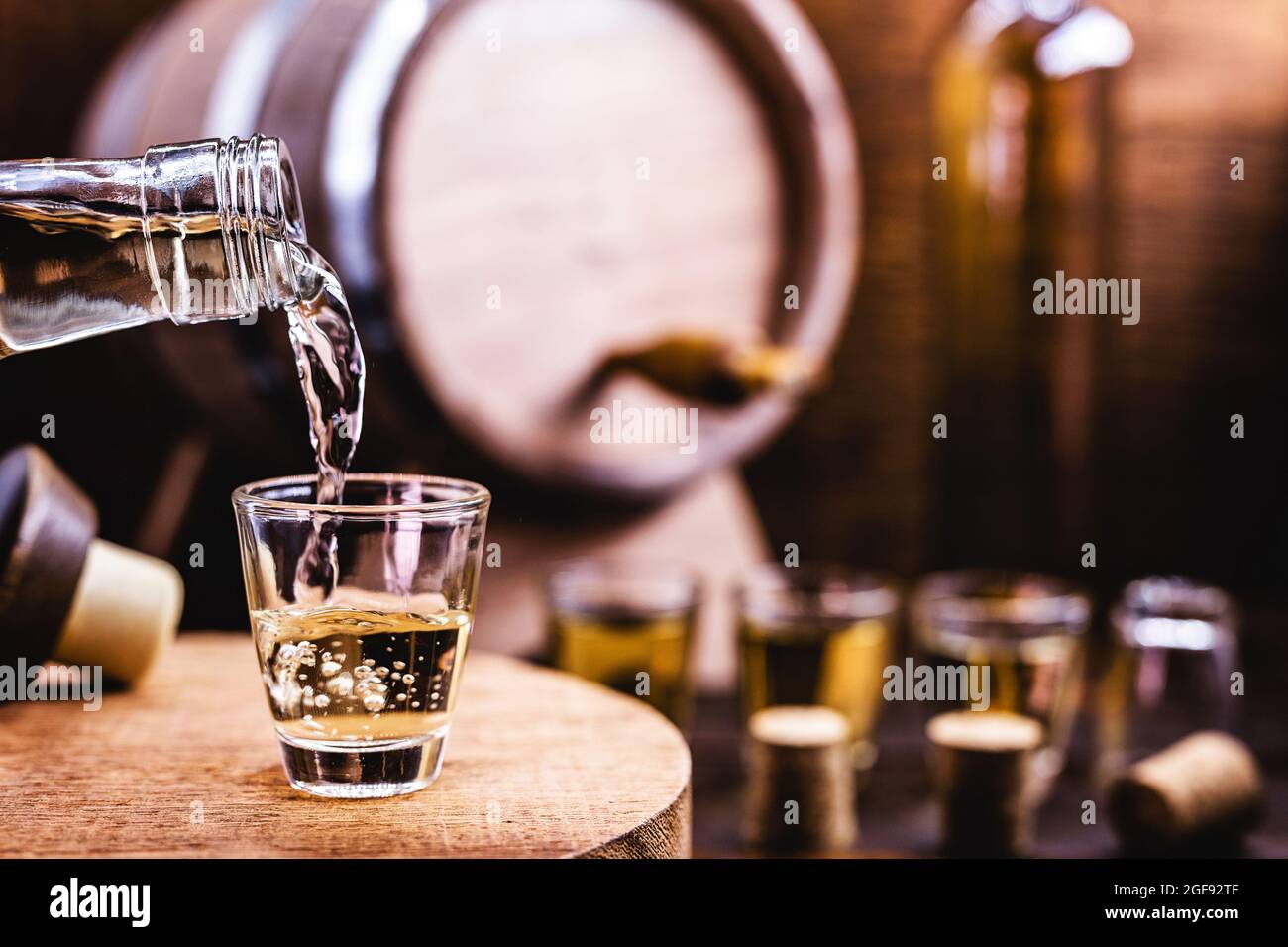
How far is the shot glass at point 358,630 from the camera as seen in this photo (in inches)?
28.4

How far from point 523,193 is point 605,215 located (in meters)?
0.10

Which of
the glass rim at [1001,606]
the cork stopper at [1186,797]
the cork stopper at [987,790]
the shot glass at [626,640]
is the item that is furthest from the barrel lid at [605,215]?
the cork stopper at [1186,797]

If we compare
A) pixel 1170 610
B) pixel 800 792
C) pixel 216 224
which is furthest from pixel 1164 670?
pixel 216 224

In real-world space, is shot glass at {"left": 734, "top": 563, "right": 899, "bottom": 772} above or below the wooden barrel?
below

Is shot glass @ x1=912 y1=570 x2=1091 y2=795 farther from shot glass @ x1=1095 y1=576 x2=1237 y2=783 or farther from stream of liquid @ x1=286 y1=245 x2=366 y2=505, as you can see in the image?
stream of liquid @ x1=286 y1=245 x2=366 y2=505

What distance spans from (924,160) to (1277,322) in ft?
1.68

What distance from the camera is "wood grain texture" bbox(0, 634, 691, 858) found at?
0.67m

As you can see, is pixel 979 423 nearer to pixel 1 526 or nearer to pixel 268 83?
pixel 268 83

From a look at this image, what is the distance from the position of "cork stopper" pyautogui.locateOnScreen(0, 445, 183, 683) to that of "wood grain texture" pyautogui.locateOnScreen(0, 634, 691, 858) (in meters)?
0.04

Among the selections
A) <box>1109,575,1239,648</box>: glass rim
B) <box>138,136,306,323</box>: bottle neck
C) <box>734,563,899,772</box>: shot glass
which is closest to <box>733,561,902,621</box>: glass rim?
→ <box>734,563,899,772</box>: shot glass

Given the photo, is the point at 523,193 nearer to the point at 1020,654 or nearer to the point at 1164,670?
the point at 1020,654

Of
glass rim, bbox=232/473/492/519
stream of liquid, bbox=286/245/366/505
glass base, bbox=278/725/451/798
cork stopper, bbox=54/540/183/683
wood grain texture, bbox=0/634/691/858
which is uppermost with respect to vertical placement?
stream of liquid, bbox=286/245/366/505
